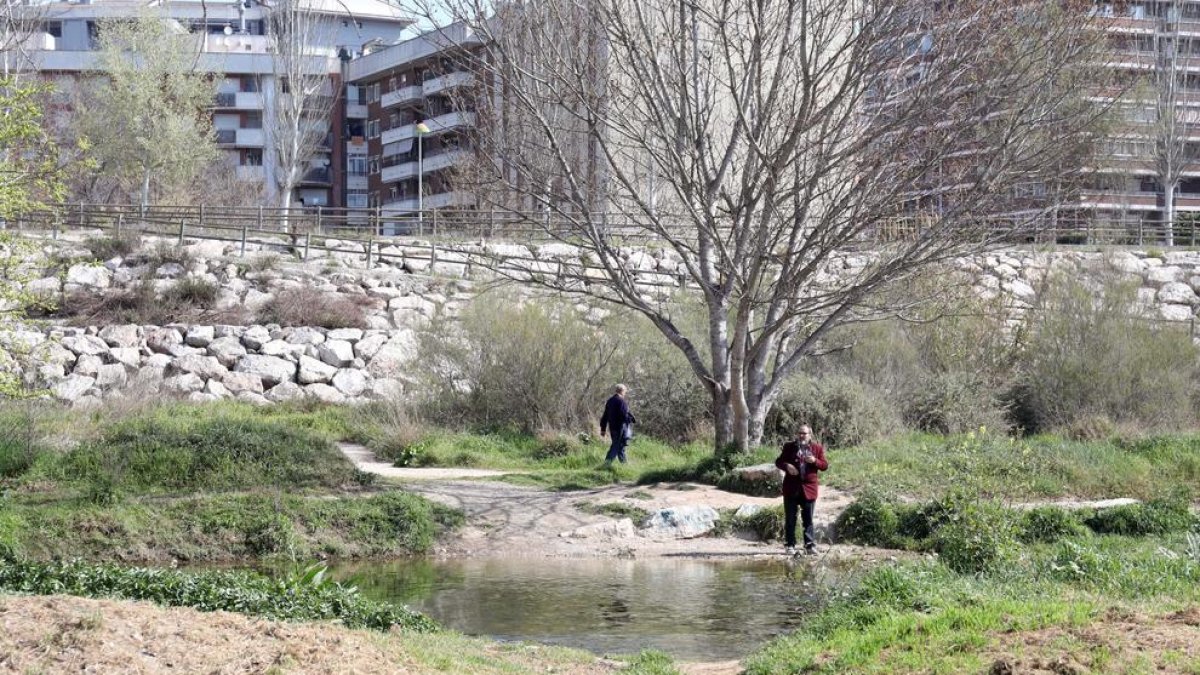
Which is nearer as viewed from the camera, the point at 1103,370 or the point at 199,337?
the point at 1103,370

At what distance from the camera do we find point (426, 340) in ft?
110

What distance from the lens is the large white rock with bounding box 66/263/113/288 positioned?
42.9 meters

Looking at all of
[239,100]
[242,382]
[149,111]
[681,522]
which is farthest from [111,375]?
[239,100]

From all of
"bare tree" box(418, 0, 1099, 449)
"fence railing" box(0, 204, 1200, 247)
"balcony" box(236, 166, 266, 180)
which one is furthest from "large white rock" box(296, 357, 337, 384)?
"balcony" box(236, 166, 266, 180)

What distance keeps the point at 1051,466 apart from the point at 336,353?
23.2 meters

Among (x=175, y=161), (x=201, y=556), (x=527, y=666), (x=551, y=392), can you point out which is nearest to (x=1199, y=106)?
(x=551, y=392)

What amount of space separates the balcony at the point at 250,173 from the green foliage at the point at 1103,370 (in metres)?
55.5

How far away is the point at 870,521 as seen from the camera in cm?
1994

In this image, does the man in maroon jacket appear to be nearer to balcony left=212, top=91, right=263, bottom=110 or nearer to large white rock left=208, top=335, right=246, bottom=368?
large white rock left=208, top=335, right=246, bottom=368

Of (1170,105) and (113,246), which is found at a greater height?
(1170,105)

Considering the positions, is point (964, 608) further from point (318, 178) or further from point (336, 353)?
point (318, 178)

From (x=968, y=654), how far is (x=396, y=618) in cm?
525

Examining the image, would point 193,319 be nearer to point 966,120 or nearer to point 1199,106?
point 966,120

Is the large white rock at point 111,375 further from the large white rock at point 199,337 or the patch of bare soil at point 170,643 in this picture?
the patch of bare soil at point 170,643
